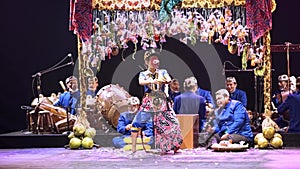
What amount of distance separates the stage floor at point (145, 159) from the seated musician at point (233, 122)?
36 cm

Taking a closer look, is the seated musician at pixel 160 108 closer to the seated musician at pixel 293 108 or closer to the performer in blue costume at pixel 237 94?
the performer in blue costume at pixel 237 94

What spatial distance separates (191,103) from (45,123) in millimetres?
2553

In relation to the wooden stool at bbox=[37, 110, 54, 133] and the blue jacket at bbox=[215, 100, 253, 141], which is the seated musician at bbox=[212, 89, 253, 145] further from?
the wooden stool at bbox=[37, 110, 54, 133]

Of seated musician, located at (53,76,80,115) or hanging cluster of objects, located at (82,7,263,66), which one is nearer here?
hanging cluster of objects, located at (82,7,263,66)

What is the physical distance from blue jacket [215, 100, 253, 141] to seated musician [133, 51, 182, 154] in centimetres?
105

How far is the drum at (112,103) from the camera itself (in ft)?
34.9

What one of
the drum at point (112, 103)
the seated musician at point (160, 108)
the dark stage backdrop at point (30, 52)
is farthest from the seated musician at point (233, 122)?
the dark stage backdrop at point (30, 52)

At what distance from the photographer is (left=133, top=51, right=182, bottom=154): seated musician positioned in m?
8.88

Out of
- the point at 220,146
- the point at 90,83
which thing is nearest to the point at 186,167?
the point at 220,146

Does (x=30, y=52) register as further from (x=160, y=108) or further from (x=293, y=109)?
(x=293, y=109)

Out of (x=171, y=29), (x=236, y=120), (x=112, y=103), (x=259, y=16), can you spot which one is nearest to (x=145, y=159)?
(x=236, y=120)

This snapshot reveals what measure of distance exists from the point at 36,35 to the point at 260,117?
4.71 meters

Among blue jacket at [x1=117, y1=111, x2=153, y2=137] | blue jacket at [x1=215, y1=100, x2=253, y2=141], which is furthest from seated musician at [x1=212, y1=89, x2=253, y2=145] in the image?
blue jacket at [x1=117, y1=111, x2=153, y2=137]

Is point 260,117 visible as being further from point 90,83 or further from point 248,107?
point 90,83
